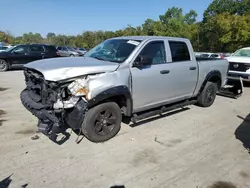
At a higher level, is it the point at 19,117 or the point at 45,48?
the point at 45,48

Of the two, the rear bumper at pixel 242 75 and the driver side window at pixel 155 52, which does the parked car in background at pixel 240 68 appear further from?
the driver side window at pixel 155 52

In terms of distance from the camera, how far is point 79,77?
3857 mm

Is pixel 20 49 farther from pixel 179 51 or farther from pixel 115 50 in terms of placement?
pixel 179 51

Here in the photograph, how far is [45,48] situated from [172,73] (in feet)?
39.4

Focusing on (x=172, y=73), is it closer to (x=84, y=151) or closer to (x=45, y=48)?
(x=84, y=151)

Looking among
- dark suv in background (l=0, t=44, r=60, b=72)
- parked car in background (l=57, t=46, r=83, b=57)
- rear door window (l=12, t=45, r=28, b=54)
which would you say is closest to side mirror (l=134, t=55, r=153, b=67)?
dark suv in background (l=0, t=44, r=60, b=72)

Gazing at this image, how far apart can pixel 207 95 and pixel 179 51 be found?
1.86 metres

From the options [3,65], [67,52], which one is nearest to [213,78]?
[3,65]

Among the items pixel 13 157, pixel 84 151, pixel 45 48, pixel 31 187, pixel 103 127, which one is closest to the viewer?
pixel 31 187

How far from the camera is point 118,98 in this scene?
4.49m

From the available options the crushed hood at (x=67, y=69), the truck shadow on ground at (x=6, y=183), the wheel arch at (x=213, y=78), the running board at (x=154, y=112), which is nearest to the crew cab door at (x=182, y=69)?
the running board at (x=154, y=112)

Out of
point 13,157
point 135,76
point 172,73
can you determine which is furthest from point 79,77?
point 172,73

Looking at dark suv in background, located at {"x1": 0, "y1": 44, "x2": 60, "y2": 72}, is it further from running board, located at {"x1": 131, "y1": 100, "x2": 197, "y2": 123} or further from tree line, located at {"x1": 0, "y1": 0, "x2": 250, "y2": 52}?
tree line, located at {"x1": 0, "y1": 0, "x2": 250, "y2": 52}

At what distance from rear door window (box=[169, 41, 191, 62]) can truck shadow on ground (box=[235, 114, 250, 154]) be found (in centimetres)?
200
